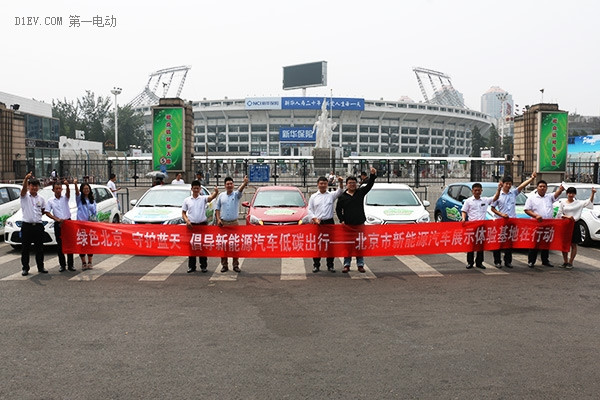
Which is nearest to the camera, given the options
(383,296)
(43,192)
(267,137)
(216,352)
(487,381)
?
(487,381)

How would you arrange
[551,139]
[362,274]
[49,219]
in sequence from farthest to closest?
[551,139], [49,219], [362,274]

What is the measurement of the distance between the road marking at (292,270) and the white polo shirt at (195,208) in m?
1.91

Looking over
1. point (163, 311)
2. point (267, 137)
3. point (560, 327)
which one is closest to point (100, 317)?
point (163, 311)

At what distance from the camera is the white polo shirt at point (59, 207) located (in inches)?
409

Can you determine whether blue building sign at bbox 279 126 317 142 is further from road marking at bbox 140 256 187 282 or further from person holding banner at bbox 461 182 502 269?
person holding banner at bbox 461 182 502 269

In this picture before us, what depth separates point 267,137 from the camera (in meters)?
119

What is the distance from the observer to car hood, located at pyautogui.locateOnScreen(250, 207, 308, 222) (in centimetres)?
1191

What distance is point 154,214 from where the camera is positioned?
12.2m

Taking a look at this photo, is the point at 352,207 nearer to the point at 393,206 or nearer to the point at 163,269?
the point at 393,206

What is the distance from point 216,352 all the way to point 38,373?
170 cm

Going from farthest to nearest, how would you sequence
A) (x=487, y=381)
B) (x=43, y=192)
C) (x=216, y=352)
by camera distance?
(x=43, y=192) < (x=216, y=352) < (x=487, y=381)

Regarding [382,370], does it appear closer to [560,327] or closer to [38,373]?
[560,327]

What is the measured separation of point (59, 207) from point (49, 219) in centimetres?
200

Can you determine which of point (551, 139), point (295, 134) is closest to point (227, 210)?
point (551, 139)
